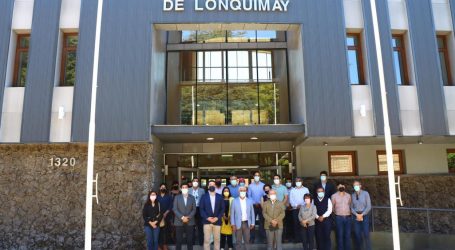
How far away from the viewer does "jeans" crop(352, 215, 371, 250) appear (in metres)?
10.9

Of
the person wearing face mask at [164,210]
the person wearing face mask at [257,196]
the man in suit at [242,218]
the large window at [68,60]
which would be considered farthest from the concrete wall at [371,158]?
the large window at [68,60]

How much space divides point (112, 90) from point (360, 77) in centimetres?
858

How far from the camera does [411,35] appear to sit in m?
13.3

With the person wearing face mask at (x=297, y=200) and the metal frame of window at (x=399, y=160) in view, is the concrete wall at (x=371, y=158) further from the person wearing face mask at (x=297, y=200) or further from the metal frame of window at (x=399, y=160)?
the person wearing face mask at (x=297, y=200)

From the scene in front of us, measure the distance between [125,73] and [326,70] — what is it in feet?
22.1

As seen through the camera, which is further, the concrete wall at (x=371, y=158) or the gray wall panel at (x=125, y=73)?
the concrete wall at (x=371, y=158)

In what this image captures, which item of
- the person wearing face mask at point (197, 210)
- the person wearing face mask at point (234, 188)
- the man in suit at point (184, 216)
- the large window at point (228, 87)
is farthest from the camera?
the large window at point (228, 87)

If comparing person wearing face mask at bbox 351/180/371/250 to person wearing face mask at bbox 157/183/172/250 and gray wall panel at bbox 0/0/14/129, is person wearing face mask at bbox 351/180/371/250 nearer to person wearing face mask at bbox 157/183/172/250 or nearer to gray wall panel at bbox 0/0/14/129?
person wearing face mask at bbox 157/183/172/250

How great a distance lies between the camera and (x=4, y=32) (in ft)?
42.7

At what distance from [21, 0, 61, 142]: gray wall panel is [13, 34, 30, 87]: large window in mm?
801

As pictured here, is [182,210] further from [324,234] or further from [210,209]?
[324,234]

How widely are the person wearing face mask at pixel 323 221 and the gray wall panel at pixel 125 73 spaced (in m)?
5.74

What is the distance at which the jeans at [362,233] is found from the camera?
10930mm

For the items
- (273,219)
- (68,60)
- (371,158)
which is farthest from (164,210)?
(371,158)
